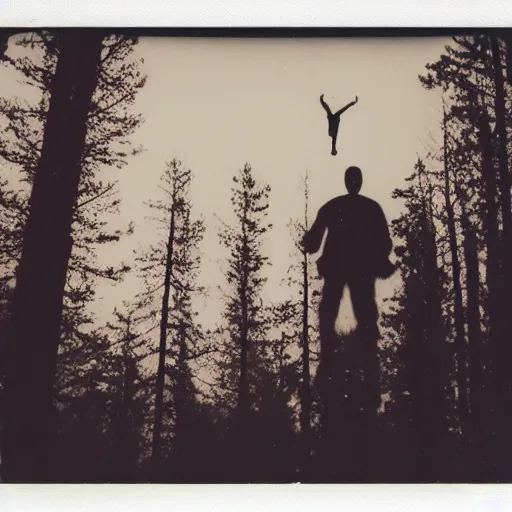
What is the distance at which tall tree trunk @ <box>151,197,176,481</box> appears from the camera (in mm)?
1428

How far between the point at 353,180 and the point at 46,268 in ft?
3.08

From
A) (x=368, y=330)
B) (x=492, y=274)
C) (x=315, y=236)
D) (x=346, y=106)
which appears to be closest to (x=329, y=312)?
(x=368, y=330)

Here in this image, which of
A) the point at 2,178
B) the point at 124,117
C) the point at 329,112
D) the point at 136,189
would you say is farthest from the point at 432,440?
the point at 2,178

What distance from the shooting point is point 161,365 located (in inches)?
57.8

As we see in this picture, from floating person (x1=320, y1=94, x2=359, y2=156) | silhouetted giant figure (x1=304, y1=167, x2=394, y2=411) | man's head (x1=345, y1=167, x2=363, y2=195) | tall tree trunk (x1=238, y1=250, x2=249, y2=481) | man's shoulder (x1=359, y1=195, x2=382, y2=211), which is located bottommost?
tall tree trunk (x1=238, y1=250, x2=249, y2=481)

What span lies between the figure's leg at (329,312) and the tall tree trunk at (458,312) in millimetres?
332

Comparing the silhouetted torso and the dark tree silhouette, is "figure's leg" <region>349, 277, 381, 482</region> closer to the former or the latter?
the silhouetted torso

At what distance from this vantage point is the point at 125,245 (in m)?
1.52

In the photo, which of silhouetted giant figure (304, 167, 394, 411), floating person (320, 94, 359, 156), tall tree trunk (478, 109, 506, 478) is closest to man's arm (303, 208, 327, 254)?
silhouetted giant figure (304, 167, 394, 411)

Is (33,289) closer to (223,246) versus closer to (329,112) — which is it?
(223,246)

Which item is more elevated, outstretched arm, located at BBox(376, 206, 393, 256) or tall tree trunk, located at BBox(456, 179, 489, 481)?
outstretched arm, located at BBox(376, 206, 393, 256)

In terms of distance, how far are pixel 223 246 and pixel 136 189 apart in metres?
0.31

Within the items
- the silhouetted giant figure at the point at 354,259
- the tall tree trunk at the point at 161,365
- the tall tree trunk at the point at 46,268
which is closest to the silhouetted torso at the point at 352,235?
the silhouetted giant figure at the point at 354,259

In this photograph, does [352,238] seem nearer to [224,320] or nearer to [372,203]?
[372,203]
